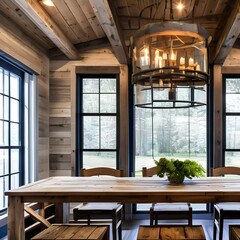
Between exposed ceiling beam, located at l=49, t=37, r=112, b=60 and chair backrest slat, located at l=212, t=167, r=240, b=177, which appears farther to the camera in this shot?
exposed ceiling beam, located at l=49, t=37, r=112, b=60

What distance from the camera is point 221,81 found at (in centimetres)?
447

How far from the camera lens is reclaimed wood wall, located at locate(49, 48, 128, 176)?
14.8 feet

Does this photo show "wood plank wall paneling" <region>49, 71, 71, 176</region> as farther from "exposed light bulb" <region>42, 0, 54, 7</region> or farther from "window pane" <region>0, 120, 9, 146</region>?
"exposed light bulb" <region>42, 0, 54, 7</region>

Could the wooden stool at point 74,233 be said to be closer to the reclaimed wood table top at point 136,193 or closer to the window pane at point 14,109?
the reclaimed wood table top at point 136,193

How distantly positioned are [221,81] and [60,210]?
9.75 ft

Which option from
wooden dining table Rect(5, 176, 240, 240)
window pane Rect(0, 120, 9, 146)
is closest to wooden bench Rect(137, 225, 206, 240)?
wooden dining table Rect(5, 176, 240, 240)

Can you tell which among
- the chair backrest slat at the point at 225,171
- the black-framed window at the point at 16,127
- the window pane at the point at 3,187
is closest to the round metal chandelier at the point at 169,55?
the chair backrest slat at the point at 225,171

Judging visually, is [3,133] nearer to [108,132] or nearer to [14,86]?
[14,86]

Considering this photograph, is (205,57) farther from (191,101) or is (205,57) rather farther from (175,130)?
(175,130)

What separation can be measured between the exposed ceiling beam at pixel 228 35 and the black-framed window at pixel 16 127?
8.43ft

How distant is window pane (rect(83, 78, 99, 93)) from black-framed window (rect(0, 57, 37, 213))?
2.76 ft

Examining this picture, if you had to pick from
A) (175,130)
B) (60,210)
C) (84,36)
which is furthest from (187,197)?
(84,36)

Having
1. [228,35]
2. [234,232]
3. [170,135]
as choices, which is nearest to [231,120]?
[170,135]

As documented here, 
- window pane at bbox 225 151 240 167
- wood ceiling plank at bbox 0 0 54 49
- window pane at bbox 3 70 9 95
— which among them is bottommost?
window pane at bbox 225 151 240 167
